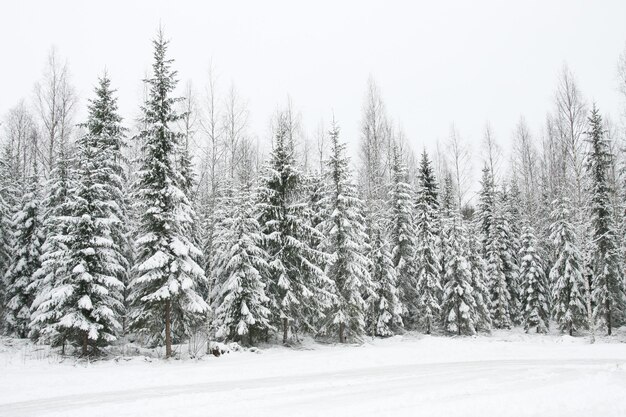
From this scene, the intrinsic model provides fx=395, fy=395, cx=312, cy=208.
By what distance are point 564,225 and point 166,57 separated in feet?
102

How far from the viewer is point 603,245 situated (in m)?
29.9

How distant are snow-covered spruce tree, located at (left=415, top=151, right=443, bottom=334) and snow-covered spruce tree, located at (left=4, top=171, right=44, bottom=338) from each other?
1049 inches

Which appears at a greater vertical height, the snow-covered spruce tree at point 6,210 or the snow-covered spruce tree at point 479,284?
the snow-covered spruce tree at point 6,210

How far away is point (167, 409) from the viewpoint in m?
9.43

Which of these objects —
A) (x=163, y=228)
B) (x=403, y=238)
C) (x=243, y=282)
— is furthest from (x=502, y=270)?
(x=163, y=228)

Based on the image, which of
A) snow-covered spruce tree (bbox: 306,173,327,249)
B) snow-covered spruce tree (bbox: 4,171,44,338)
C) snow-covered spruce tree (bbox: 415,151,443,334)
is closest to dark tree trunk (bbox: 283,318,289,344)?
snow-covered spruce tree (bbox: 306,173,327,249)

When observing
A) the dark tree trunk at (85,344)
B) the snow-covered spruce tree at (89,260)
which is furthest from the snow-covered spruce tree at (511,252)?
the dark tree trunk at (85,344)

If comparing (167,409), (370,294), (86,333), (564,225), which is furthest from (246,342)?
(564,225)

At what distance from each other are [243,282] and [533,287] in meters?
27.6

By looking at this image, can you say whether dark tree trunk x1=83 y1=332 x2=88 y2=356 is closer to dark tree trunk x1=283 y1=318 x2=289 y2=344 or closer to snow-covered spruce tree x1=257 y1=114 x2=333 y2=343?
snow-covered spruce tree x1=257 y1=114 x2=333 y2=343

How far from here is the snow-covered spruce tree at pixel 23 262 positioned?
80.8 feet

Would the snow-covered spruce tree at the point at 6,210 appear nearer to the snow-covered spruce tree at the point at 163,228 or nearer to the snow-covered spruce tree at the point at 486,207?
the snow-covered spruce tree at the point at 163,228

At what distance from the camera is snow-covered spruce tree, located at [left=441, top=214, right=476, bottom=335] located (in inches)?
1227

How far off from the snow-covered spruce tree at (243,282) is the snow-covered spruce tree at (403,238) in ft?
44.0
